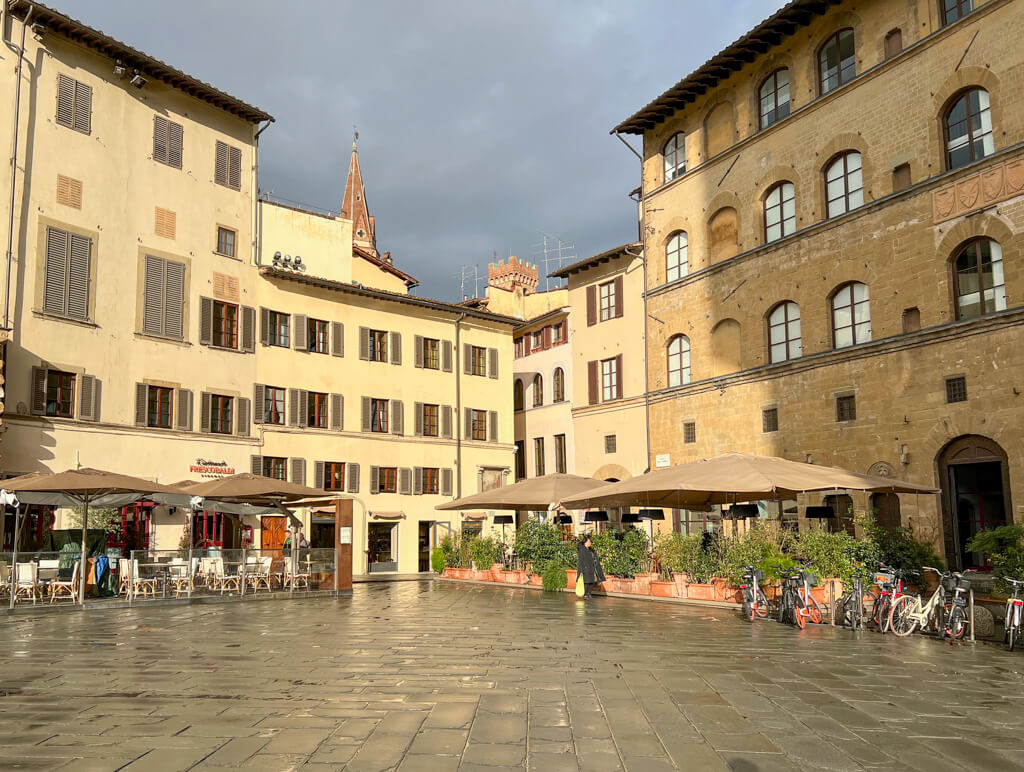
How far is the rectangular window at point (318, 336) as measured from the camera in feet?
115

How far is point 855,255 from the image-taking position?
25.0 metres

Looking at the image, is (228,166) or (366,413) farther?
(366,413)

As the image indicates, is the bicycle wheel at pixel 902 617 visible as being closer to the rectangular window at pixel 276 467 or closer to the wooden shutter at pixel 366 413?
the rectangular window at pixel 276 467

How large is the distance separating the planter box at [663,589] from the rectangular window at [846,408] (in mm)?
8483

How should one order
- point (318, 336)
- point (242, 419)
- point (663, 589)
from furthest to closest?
point (318, 336), point (242, 419), point (663, 589)

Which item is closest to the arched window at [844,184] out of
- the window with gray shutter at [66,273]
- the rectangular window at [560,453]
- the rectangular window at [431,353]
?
the rectangular window at [560,453]

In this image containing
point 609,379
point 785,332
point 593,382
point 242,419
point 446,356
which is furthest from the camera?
point 446,356

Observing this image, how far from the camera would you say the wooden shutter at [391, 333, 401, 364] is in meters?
37.6

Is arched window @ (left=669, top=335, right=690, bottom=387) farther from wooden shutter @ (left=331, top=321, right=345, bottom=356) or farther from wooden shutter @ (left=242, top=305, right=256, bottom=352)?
wooden shutter @ (left=242, top=305, right=256, bottom=352)

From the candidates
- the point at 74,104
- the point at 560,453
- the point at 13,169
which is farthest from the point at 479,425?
the point at 13,169

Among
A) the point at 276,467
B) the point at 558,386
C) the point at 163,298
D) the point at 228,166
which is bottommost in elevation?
the point at 276,467

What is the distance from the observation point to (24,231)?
2627cm

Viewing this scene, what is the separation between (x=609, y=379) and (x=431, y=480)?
28.3 ft

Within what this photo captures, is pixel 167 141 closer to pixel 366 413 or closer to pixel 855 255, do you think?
pixel 366 413
